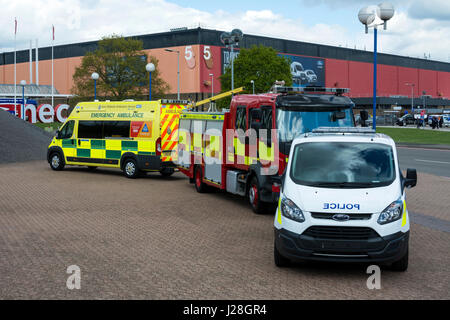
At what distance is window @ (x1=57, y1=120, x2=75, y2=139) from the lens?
2231 centimetres

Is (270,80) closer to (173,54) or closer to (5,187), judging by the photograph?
(173,54)

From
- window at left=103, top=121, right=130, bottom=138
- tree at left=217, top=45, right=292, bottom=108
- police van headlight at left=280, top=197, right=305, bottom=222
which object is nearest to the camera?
police van headlight at left=280, top=197, right=305, bottom=222

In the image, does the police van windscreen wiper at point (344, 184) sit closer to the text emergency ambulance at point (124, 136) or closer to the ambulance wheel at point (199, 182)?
the ambulance wheel at point (199, 182)

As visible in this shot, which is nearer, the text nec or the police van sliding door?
the text nec

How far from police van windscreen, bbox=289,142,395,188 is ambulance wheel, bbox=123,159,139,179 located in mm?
12258

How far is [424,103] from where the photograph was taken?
121m

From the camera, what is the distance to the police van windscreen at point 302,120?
12.1m

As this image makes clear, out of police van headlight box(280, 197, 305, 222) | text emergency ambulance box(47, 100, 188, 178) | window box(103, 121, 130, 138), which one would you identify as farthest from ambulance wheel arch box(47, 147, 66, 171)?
police van headlight box(280, 197, 305, 222)

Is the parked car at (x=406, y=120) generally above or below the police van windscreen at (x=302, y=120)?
above

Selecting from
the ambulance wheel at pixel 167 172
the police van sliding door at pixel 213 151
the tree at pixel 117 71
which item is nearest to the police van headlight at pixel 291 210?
the police van sliding door at pixel 213 151

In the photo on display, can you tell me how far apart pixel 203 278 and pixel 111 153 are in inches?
554

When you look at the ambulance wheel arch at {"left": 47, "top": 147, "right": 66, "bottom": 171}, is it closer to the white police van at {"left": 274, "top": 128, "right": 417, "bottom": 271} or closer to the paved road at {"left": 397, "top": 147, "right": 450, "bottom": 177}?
the paved road at {"left": 397, "top": 147, "right": 450, "bottom": 177}

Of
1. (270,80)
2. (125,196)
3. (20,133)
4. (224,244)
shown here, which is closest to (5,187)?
(125,196)

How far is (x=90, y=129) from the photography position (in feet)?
71.4
